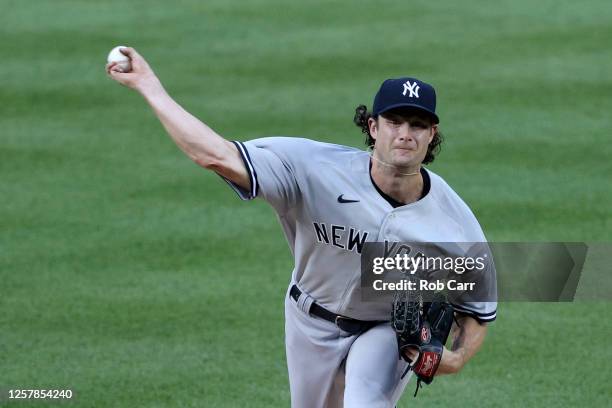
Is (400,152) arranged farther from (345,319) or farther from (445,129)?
(445,129)

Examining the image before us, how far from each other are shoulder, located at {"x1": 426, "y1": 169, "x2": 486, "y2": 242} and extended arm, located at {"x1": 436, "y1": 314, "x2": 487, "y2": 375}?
0.36 meters

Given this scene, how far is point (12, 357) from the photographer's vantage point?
6.87 meters

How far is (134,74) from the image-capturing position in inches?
177

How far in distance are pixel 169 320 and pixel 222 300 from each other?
1.48ft

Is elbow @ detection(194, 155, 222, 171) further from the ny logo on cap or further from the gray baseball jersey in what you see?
the ny logo on cap

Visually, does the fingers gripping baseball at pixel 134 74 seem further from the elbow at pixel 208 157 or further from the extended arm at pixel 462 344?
the extended arm at pixel 462 344

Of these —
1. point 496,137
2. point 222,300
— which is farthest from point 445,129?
point 222,300

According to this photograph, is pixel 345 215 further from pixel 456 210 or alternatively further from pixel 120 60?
pixel 120 60

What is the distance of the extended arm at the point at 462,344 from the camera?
4922 millimetres

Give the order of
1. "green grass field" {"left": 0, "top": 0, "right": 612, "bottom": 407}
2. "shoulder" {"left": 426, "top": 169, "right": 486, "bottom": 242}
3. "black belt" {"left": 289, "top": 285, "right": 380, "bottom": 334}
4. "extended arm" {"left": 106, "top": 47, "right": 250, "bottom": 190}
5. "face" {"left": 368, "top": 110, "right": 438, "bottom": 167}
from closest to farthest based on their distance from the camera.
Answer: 1. "extended arm" {"left": 106, "top": 47, "right": 250, "bottom": 190}
2. "face" {"left": 368, "top": 110, "right": 438, "bottom": 167}
3. "shoulder" {"left": 426, "top": 169, "right": 486, "bottom": 242}
4. "black belt" {"left": 289, "top": 285, "right": 380, "bottom": 334}
5. "green grass field" {"left": 0, "top": 0, "right": 612, "bottom": 407}

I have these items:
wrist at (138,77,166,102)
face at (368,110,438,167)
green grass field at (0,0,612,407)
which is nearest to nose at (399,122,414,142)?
face at (368,110,438,167)

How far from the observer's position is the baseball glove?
4707 mm

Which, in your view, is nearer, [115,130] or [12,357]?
[12,357]

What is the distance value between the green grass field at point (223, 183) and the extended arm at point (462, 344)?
1.49 m
